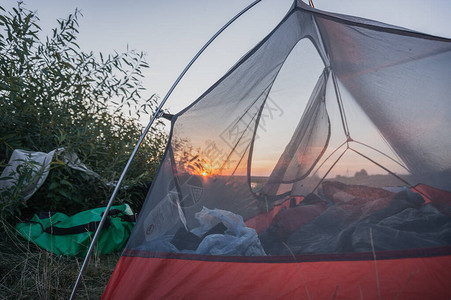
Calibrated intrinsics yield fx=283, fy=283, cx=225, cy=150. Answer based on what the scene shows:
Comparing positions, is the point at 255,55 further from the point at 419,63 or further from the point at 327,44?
the point at 419,63

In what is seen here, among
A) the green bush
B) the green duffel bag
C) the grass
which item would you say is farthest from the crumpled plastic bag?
the green bush

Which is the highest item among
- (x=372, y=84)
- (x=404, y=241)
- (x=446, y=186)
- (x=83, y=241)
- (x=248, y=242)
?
(x=372, y=84)

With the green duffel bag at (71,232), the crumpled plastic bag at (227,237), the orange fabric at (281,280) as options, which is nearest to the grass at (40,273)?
the green duffel bag at (71,232)

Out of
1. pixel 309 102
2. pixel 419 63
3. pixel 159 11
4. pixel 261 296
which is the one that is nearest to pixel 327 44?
pixel 309 102

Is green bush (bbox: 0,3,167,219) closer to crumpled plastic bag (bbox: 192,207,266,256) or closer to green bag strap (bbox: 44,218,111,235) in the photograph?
green bag strap (bbox: 44,218,111,235)

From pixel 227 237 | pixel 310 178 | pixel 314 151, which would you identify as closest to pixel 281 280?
pixel 227 237

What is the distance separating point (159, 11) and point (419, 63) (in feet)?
7.78

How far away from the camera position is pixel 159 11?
9.05 feet

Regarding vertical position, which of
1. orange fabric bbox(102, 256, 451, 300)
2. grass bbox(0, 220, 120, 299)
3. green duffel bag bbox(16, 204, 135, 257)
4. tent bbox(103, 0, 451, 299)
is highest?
tent bbox(103, 0, 451, 299)

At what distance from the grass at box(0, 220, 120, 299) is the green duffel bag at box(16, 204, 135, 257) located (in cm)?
5

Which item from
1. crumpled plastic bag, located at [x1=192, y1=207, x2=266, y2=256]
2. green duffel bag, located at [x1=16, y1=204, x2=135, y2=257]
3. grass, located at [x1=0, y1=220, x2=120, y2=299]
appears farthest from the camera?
green duffel bag, located at [x1=16, y1=204, x2=135, y2=257]

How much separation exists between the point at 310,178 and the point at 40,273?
1.41m

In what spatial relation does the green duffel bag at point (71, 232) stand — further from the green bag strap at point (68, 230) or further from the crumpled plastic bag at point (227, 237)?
the crumpled plastic bag at point (227, 237)

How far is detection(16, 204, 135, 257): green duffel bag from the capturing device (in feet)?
5.27
